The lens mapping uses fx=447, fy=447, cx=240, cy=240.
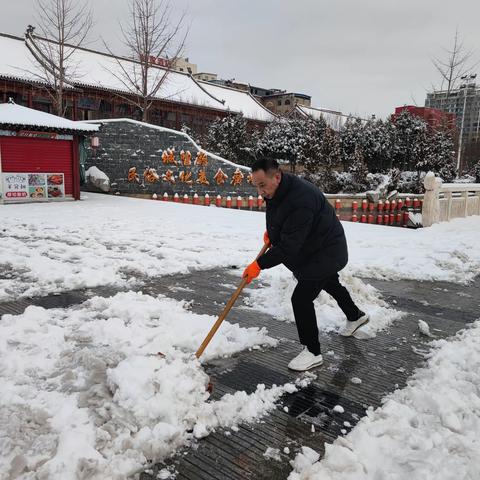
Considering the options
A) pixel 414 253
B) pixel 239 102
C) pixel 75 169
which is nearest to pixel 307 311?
pixel 414 253

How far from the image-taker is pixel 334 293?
3.71m

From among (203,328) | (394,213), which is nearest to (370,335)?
(203,328)

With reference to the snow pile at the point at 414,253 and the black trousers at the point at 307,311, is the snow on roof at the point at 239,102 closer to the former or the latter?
the snow pile at the point at 414,253

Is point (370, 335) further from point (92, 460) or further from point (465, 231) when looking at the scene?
point (465, 231)

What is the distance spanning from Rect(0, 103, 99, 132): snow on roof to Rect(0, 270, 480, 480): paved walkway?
32.0 ft

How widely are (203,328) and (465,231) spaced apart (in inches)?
343

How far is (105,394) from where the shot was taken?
259cm

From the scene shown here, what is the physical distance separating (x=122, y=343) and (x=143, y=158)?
1443 cm

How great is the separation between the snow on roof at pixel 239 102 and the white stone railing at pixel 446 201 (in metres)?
19.3

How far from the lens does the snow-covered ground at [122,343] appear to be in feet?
7.24

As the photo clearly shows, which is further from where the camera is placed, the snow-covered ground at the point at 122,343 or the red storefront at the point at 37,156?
the red storefront at the point at 37,156

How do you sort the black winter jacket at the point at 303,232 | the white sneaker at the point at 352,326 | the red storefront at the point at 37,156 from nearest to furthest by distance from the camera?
the black winter jacket at the point at 303,232 → the white sneaker at the point at 352,326 → the red storefront at the point at 37,156

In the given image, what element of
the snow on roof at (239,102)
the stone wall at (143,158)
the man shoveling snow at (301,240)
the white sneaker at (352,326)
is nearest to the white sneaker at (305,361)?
the man shoveling snow at (301,240)

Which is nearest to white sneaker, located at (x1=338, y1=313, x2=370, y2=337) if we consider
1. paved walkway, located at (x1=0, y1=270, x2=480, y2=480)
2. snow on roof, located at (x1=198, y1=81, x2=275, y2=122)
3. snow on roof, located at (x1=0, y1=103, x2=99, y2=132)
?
paved walkway, located at (x1=0, y1=270, x2=480, y2=480)
